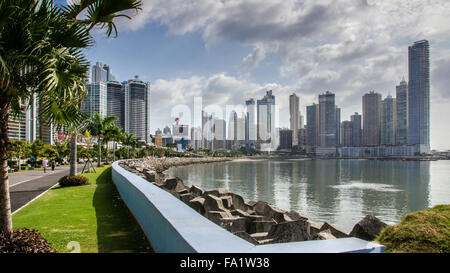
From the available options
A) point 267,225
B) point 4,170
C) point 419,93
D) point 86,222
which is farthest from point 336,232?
point 419,93

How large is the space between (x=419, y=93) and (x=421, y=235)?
205 metres

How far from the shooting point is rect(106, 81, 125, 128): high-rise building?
108 m

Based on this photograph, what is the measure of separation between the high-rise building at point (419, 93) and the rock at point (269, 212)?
195 metres

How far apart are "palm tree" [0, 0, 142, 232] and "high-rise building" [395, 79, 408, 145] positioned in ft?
685

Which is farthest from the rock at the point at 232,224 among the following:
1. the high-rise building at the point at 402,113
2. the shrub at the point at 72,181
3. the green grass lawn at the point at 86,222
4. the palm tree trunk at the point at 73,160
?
the high-rise building at the point at 402,113

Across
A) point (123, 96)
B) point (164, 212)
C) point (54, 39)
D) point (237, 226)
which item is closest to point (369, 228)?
point (237, 226)

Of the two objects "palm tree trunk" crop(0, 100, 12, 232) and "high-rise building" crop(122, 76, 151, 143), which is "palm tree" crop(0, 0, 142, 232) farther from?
"high-rise building" crop(122, 76, 151, 143)

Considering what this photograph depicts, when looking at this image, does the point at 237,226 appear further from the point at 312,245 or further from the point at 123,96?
the point at 123,96

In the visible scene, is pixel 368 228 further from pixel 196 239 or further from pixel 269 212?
pixel 196 239

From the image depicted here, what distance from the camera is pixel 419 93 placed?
6919 inches

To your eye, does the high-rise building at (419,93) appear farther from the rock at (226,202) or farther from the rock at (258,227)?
the rock at (258,227)

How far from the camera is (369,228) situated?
23.2ft

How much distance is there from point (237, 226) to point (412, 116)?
203880 millimetres
